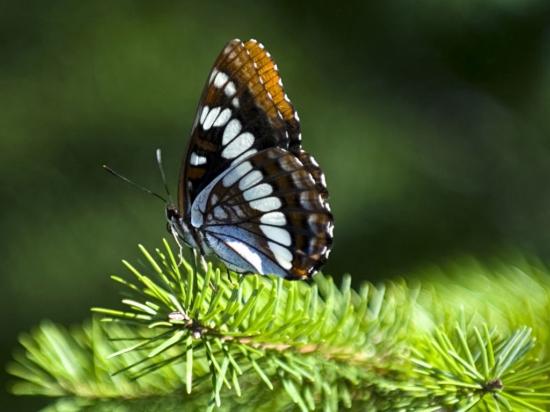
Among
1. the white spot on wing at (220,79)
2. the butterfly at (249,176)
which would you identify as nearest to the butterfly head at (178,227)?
the butterfly at (249,176)

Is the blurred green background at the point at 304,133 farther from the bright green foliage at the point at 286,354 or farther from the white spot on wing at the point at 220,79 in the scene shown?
the bright green foliage at the point at 286,354

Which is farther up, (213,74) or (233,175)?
(213,74)

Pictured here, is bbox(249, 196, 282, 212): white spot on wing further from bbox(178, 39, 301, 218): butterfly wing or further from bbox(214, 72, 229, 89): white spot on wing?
bbox(214, 72, 229, 89): white spot on wing

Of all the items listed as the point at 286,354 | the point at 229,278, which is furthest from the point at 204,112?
the point at 286,354

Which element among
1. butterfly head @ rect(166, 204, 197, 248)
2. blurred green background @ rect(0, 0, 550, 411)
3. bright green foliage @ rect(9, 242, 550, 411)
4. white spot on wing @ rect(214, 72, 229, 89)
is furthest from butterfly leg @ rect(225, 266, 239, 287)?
blurred green background @ rect(0, 0, 550, 411)

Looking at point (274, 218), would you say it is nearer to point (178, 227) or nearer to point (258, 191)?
point (258, 191)

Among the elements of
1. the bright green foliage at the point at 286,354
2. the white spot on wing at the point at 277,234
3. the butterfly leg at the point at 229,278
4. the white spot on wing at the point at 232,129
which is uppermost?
the white spot on wing at the point at 232,129
